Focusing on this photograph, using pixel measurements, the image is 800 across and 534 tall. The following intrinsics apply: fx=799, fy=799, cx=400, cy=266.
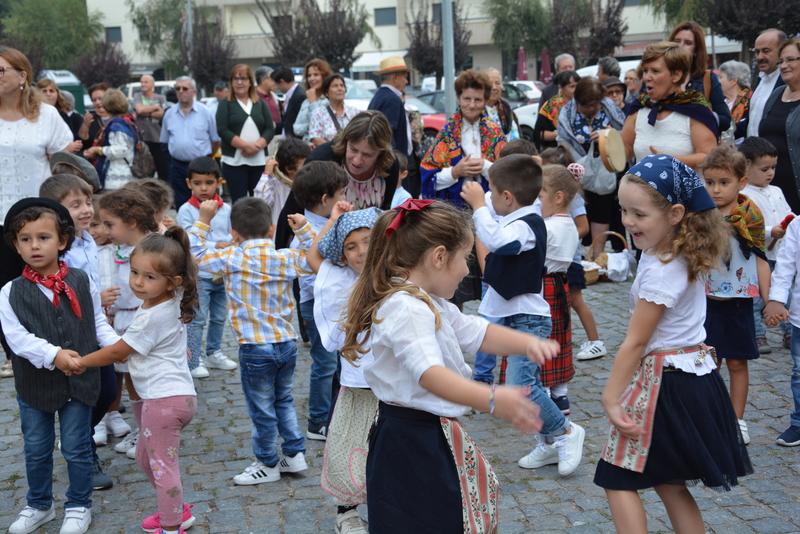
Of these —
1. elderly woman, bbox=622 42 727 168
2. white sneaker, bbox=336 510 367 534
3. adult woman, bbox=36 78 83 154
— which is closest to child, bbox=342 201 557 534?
white sneaker, bbox=336 510 367 534

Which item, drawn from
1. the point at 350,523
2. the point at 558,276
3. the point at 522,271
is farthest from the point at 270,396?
the point at 558,276

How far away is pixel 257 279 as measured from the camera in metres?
4.19

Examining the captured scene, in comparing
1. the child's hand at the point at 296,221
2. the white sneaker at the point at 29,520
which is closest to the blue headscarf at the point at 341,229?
the child's hand at the point at 296,221

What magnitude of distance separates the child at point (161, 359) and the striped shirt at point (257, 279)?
0.46 metres

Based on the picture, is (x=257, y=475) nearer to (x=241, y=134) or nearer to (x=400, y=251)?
(x=400, y=251)

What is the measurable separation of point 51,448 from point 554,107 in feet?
24.0

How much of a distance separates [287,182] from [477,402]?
4.52 meters

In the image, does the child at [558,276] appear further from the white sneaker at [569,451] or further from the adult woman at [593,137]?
the adult woman at [593,137]

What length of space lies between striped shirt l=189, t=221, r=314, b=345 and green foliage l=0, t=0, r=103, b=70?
54602mm

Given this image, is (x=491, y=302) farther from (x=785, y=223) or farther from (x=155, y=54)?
(x=155, y=54)

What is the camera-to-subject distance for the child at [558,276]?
479 cm

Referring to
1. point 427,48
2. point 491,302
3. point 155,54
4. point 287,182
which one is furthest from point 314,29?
point 491,302

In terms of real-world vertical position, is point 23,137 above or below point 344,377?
above

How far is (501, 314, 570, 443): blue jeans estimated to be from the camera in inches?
163
